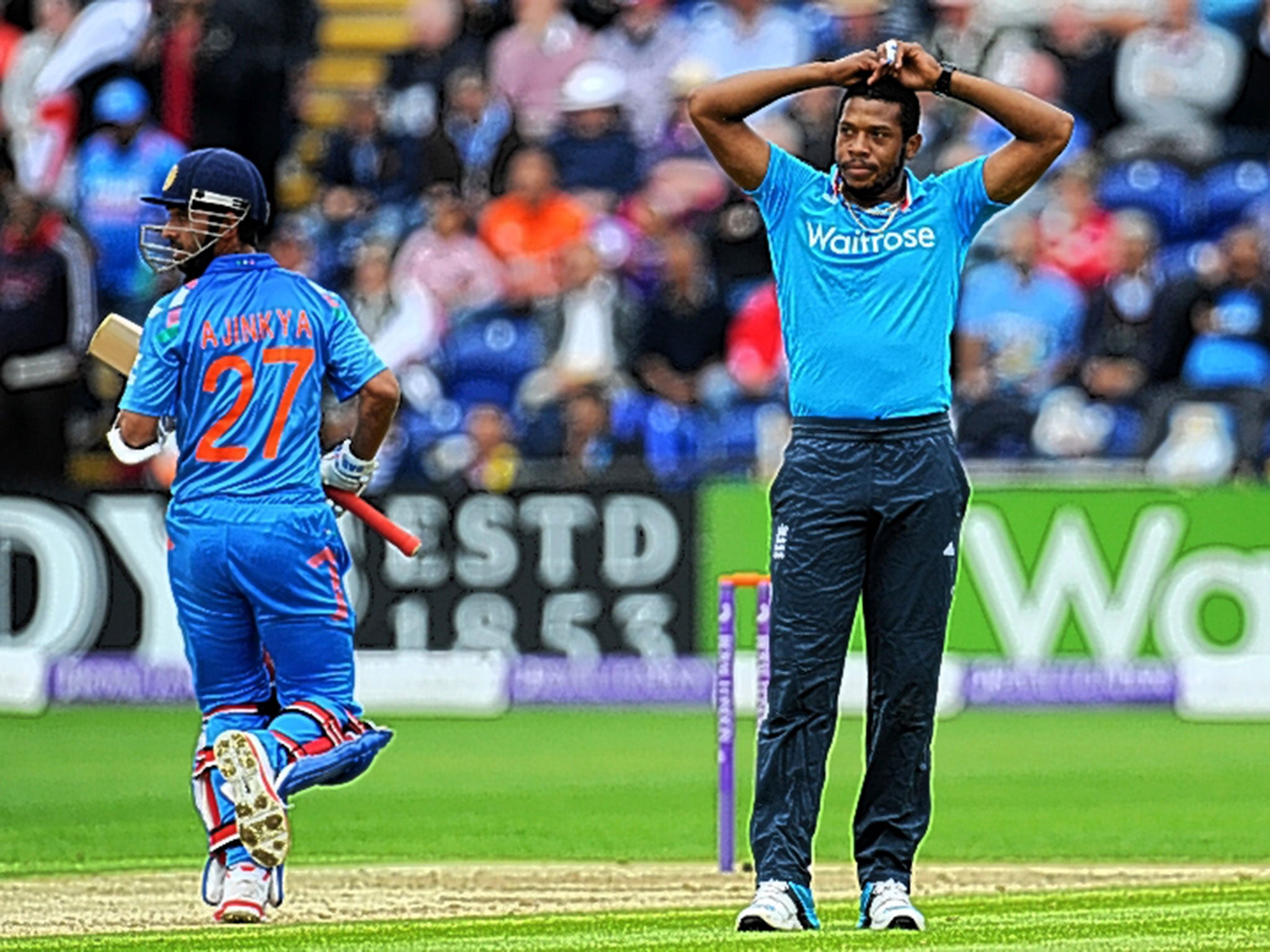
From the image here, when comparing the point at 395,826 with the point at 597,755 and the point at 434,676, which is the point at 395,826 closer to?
the point at 597,755

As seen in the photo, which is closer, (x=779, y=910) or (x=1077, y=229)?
(x=779, y=910)

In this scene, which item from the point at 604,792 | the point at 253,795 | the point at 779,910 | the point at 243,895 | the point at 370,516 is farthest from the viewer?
the point at 604,792

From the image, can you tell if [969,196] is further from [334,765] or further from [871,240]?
[334,765]

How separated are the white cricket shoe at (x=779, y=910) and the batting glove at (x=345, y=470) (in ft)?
6.90

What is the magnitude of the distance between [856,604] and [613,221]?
12496 millimetres

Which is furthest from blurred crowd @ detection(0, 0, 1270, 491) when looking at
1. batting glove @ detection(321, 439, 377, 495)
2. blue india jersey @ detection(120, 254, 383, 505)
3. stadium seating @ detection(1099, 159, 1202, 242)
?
blue india jersey @ detection(120, 254, 383, 505)

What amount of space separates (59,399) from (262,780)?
10.7 meters

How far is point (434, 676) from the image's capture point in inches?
669

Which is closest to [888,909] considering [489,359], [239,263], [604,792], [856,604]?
[856,604]

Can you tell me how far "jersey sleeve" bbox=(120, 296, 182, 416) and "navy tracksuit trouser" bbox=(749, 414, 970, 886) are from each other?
2054mm

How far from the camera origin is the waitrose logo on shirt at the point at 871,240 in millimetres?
7355

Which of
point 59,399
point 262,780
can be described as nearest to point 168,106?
point 59,399

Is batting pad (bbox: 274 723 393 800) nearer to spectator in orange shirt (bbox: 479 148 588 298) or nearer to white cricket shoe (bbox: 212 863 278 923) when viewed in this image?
white cricket shoe (bbox: 212 863 278 923)

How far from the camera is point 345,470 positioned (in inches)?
340
